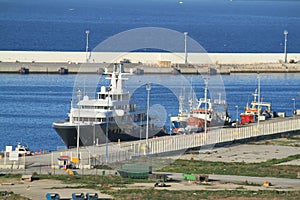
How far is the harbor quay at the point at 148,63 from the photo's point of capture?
375ft

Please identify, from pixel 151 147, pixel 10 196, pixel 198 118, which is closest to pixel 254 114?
pixel 198 118

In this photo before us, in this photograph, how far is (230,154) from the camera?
5975 centimetres

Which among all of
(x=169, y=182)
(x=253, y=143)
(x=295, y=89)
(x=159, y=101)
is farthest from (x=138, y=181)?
(x=295, y=89)

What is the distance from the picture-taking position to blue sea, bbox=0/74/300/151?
71.5 meters

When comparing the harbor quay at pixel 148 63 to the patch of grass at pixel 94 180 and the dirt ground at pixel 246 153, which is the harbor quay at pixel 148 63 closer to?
the dirt ground at pixel 246 153

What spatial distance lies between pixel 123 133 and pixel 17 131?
7.88 meters

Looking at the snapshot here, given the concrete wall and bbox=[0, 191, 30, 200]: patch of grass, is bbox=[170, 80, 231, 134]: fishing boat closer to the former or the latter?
bbox=[0, 191, 30, 200]: patch of grass

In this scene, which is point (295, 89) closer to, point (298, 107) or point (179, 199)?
point (298, 107)

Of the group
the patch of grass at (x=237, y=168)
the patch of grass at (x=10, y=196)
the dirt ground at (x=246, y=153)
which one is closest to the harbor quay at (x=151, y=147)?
the dirt ground at (x=246, y=153)

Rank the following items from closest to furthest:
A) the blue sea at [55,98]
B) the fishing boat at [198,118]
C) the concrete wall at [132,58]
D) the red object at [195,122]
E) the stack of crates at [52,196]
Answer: the stack of crates at [52,196] → the blue sea at [55,98] → the fishing boat at [198,118] → the red object at [195,122] → the concrete wall at [132,58]

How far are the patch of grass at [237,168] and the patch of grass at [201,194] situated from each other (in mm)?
6019

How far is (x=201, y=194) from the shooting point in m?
43.8

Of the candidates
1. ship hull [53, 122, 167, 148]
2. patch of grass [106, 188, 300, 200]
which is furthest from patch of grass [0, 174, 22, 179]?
ship hull [53, 122, 167, 148]

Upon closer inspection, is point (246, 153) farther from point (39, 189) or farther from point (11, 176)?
point (39, 189)
